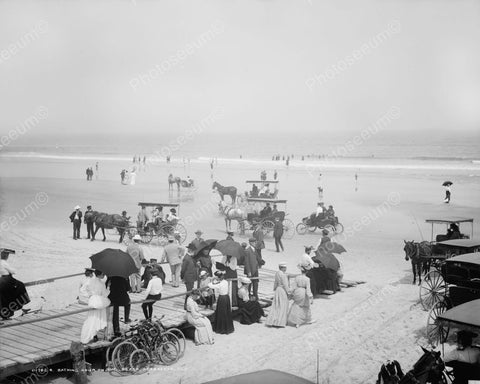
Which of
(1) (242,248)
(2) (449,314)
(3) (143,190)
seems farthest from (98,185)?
(2) (449,314)

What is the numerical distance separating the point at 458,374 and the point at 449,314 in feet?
3.22

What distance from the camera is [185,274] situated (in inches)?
559

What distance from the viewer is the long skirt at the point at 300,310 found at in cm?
1324

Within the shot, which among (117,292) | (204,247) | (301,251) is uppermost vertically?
(204,247)

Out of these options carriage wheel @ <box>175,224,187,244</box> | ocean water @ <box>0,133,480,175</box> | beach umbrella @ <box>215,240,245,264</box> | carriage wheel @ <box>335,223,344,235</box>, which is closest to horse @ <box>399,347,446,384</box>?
beach umbrella @ <box>215,240,245,264</box>

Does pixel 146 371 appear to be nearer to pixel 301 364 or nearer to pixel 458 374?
pixel 301 364

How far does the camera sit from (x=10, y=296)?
1189 cm

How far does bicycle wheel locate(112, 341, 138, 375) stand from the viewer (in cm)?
1018

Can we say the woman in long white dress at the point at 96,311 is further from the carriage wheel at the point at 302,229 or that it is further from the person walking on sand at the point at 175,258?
the carriage wheel at the point at 302,229

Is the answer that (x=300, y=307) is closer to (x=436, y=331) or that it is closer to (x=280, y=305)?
(x=280, y=305)

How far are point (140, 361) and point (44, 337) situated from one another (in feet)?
6.75

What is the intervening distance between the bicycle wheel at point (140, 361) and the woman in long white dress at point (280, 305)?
3768 mm

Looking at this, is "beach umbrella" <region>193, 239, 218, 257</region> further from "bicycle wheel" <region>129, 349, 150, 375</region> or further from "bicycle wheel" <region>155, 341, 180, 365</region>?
"bicycle wheel" <region>129, 349, 150, 375</region>

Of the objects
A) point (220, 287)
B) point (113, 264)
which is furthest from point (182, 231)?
point (113, 264)
